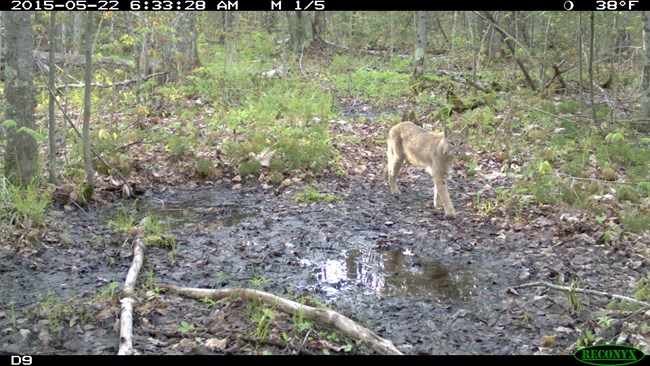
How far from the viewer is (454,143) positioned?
328 inches

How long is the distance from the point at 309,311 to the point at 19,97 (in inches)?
206

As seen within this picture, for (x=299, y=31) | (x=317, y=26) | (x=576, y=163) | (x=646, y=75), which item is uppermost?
(x=317, y=26)

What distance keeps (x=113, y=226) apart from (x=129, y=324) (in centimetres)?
308

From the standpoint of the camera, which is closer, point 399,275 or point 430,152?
point 399,275

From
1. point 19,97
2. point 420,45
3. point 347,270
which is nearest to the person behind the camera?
point 347,270

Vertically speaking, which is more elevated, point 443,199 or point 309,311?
point 443,199

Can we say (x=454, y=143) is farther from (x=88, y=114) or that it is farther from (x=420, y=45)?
(x=420, y=45)

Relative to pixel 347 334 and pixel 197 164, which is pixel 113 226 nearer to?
pixel 197 164

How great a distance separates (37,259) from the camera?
6258 millimetres

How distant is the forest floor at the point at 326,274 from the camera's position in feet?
15.3

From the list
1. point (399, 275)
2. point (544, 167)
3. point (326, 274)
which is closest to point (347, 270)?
point (326, 274)

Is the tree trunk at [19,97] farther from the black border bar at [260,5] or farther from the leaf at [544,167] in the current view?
the leaf at [544,167]

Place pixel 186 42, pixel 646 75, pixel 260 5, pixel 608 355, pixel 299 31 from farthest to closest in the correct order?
pixel 299 31 → pixel 260 5 → pixel 186 42 → pixel 646 75 → pixel 608 355

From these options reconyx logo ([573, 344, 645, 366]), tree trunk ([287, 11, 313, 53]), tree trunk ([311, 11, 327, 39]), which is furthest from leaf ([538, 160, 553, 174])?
tree trunk ([311, 11, 327, 39])
